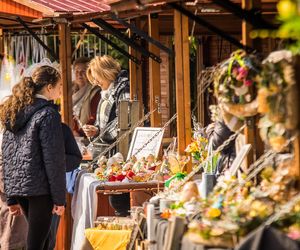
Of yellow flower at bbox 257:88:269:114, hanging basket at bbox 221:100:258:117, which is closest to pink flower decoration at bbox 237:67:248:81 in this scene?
hanging basket at bbox 221:100:258:117

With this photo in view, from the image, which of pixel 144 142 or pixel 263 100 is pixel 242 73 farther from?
pixel 144 142

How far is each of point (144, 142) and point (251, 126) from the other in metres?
4.29

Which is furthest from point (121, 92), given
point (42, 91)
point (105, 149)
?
point (42, 91)

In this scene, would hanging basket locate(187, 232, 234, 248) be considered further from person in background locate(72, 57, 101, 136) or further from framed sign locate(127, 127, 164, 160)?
person in background locate(72, 57, 101, 136)

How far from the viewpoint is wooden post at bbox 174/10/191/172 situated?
9.48 meters

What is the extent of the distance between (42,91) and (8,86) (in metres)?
7.21

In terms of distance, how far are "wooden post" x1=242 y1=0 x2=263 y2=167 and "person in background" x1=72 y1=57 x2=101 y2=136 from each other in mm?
6927

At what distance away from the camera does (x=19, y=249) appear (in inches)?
438

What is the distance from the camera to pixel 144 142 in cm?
1139

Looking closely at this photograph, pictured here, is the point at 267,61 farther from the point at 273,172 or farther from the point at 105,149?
the point at 105,149

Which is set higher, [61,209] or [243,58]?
[243,58]

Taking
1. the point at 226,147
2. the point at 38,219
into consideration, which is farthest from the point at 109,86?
the point at 226,147

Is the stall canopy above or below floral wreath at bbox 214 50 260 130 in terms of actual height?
above

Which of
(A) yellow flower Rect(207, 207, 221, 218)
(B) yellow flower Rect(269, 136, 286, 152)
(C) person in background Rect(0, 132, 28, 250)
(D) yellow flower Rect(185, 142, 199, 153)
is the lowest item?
(C) person in background Rect(0, 132, 28, 250)
